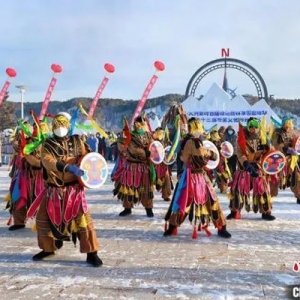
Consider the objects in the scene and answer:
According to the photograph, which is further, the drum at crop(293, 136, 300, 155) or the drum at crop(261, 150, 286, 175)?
the drum at crop(293, 136, 300, 155)

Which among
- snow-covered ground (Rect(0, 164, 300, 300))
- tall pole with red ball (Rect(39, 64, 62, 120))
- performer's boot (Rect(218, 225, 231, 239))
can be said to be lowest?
snow-covered ground (Rect(0, 164, 300, 300))

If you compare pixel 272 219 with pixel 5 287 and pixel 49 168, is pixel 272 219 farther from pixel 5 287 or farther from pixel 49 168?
pixel 5 287

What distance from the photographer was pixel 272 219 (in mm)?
6383

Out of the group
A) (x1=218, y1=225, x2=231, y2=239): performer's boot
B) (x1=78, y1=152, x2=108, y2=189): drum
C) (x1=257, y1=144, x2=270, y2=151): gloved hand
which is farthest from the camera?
(x1=257, y1=144, x2=270, y2=151): gloved hand

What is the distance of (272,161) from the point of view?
19.3 feet

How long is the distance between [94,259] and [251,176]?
2.92 meters

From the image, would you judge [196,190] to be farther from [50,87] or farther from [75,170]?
[50,87]

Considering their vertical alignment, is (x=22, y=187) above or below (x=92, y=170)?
below

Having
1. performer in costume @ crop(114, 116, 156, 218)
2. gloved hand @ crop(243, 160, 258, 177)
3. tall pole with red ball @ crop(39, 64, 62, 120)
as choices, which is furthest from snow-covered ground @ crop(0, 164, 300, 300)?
tall pole with red ball @ crop(39, 64, 62, 120)

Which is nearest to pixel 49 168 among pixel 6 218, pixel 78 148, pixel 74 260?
pixel 78 148

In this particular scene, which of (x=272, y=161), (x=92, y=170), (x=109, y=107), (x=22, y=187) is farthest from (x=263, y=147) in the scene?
(x=109, y=107)

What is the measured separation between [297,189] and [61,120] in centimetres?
481

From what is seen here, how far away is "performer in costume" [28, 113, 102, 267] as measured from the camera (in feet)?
13.4

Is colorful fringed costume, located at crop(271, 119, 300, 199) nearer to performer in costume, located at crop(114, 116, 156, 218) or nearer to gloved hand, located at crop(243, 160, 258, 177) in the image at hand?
gloved hand, located at crop(243, 160, 258, 177)
